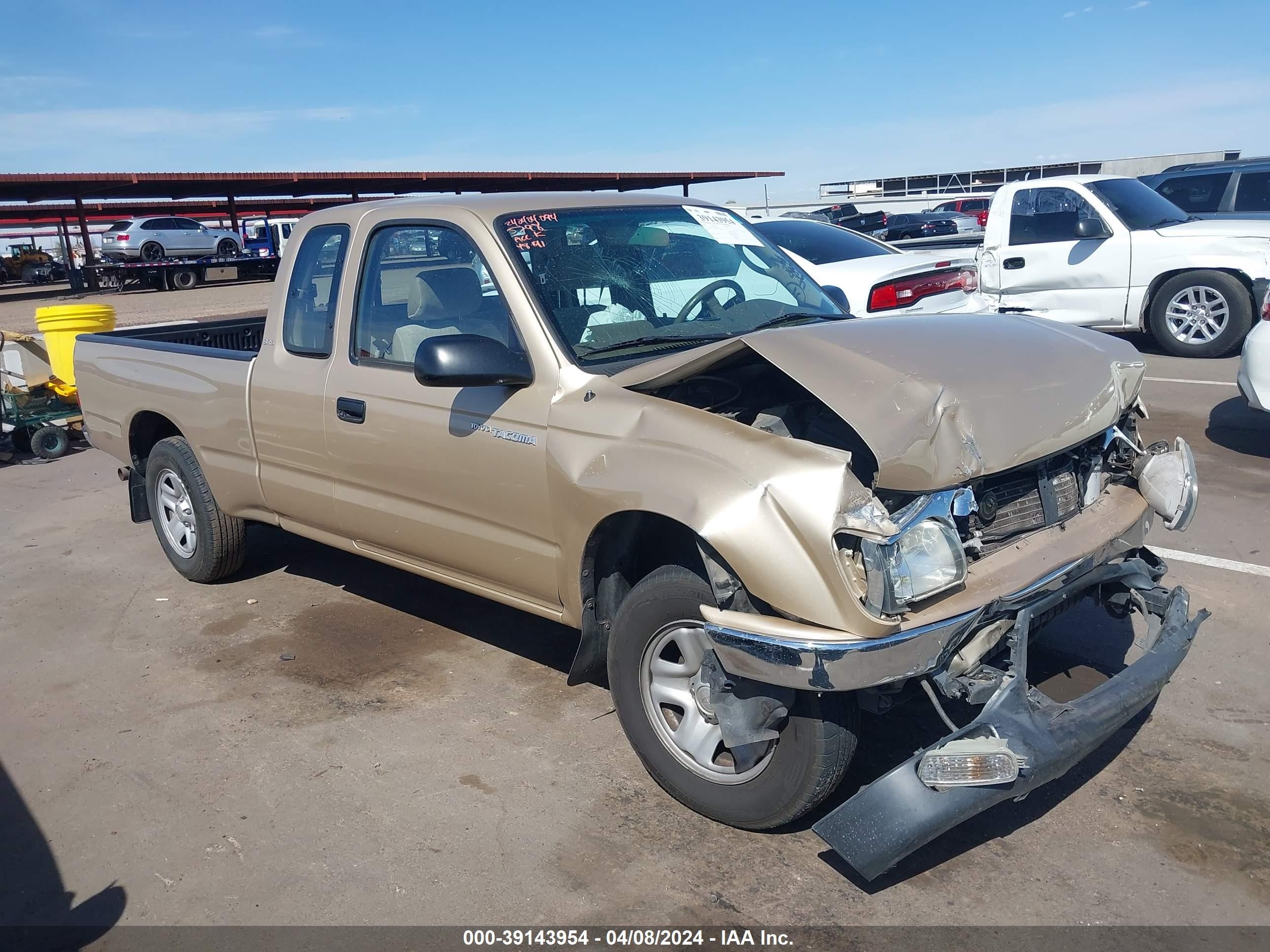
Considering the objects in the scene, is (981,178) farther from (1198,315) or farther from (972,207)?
(1198,315)

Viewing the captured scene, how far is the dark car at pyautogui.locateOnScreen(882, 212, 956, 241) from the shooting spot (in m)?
26.4

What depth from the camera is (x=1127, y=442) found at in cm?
367

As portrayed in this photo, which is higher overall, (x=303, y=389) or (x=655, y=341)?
(x=655, y=341)

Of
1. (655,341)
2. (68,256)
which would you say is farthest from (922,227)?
(68,256)

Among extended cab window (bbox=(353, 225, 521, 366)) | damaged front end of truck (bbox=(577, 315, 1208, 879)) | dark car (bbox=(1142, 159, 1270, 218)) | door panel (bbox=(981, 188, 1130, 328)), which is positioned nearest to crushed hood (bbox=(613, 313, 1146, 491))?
damaged front end of truck (bbox=(577, 315, 1208, 879))

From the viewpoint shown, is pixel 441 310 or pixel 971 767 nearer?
pixel 971 767

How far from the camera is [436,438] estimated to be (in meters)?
4.00

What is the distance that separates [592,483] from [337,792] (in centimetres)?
143

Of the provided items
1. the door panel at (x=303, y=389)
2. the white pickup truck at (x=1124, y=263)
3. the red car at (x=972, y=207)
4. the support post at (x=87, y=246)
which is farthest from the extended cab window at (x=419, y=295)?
the support post at (x=87, y=246)

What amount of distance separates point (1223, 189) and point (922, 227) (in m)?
14.8

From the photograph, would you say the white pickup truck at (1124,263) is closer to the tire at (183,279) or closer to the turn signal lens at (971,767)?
the turn signal lens at (971,767)

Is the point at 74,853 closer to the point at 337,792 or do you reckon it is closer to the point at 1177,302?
the point at 337,792

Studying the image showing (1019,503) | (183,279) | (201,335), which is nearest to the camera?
(1019,503)

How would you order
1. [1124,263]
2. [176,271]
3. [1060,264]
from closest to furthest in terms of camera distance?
[1124,263] → [1060,264] → [176,271]
